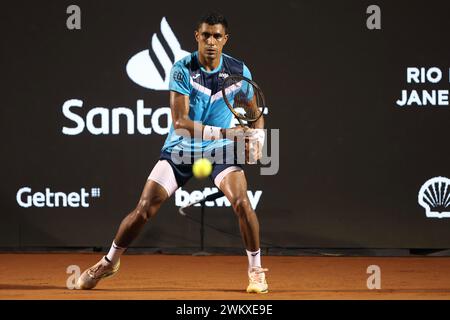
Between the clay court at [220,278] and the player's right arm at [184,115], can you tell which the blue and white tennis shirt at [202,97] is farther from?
the clay court at [220,278]

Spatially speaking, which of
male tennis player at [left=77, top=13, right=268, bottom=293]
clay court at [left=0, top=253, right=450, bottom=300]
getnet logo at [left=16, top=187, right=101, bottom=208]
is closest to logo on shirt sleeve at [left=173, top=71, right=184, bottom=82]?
male tennis player at [left=77, top=13, right=268, bottom=293]

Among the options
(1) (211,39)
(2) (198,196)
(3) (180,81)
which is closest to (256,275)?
(3) (180,81)

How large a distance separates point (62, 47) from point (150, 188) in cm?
309

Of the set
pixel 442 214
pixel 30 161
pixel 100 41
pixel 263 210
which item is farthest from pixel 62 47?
pixel 442 214

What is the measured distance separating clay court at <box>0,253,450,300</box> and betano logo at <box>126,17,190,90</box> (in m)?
1.58

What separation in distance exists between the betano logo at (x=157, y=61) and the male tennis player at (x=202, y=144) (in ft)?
7.82

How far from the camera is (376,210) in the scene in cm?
845

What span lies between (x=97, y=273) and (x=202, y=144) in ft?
3.46

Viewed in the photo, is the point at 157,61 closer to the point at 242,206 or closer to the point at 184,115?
the point at 184,115

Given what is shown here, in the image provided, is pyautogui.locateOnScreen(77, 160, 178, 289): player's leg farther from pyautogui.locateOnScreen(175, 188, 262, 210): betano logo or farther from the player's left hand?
pyautogui.locateOnScreen(175, 188, 262, 210): betano logo

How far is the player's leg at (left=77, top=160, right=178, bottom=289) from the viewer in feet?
19.2

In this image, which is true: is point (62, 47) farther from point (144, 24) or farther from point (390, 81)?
point (390, 81)

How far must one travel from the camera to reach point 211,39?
5887 millimetres

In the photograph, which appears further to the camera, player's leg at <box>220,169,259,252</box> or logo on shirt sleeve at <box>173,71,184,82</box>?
logo on shirt sleeve at <box>173,71,184,82</box>
